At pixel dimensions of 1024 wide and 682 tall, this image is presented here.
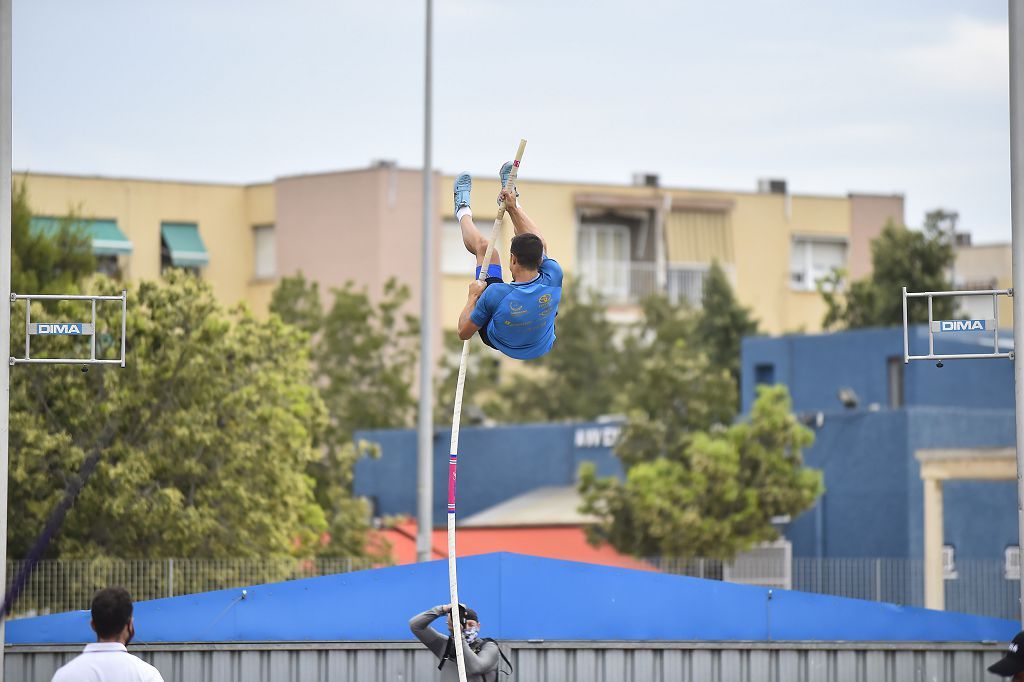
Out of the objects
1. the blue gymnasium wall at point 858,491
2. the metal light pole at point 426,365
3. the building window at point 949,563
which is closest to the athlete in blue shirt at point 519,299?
the metal light pole at point 426,365

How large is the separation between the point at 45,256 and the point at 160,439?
28.1 feet

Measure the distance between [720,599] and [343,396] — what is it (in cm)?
2908

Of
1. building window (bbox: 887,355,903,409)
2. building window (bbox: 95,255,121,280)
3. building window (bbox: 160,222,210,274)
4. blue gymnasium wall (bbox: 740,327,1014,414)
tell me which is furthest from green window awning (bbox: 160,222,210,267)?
building window (bbox: 887,355,903,409)

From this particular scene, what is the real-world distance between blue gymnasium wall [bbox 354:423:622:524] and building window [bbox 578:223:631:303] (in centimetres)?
1217

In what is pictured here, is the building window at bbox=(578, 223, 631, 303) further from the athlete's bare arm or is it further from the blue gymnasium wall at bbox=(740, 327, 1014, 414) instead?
the athlete's bare arm

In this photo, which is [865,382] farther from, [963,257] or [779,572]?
[963,257]

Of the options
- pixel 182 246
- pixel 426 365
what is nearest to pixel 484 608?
pixel 426 365

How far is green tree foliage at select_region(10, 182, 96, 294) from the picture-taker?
3147cm

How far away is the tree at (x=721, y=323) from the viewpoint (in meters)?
49.5

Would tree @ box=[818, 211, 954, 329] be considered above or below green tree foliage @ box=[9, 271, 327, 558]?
above

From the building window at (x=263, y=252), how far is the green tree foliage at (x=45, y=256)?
62.2ft

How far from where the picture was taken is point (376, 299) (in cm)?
5256

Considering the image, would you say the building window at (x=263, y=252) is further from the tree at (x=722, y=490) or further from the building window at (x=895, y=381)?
the tree at (x=722, y=490)

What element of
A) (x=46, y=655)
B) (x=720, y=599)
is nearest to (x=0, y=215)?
(x=46, y=655)
